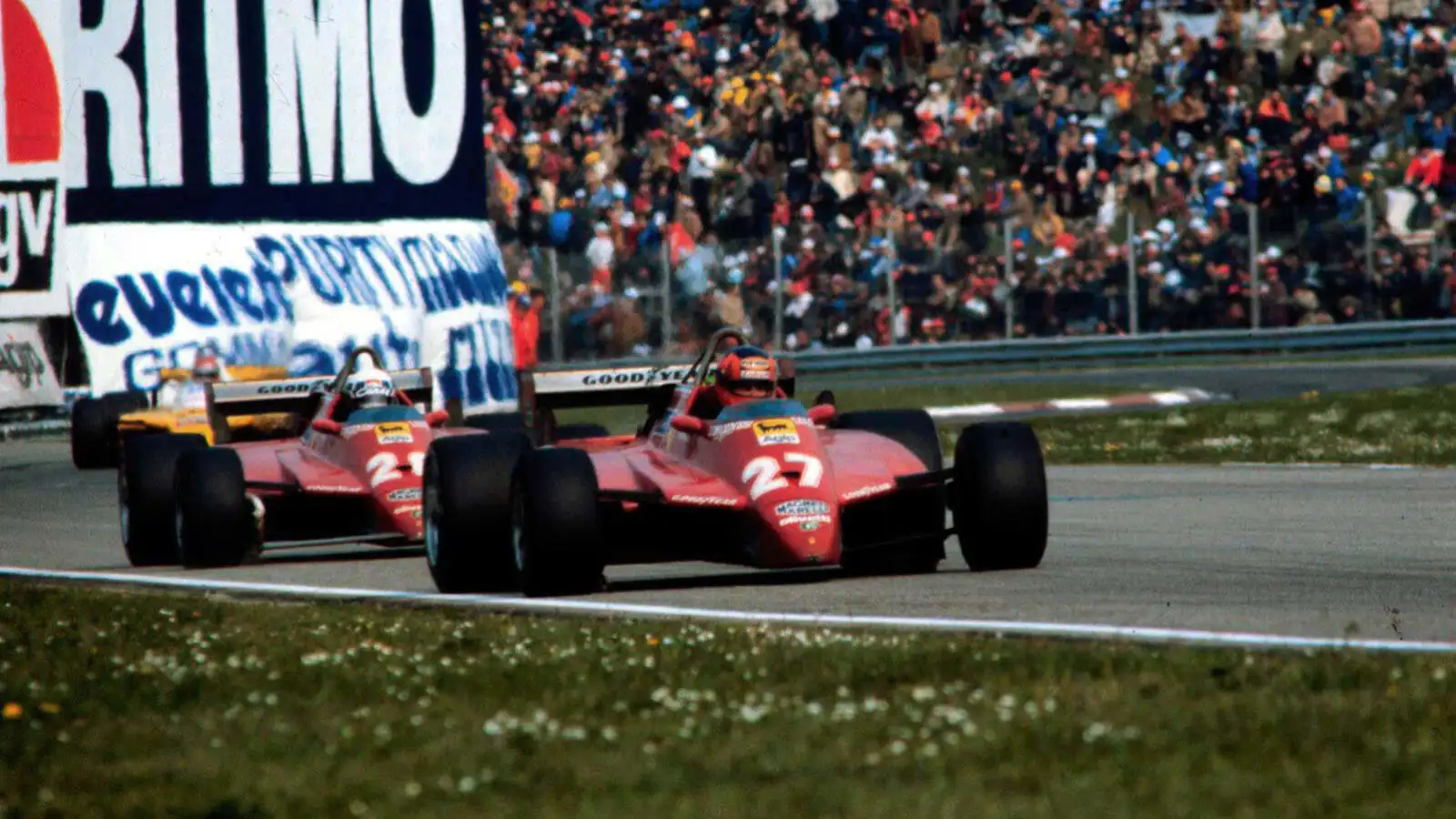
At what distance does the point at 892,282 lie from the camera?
86.6ft

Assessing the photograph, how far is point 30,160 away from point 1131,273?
523 inches

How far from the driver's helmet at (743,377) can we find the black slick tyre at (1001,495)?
0.99 m

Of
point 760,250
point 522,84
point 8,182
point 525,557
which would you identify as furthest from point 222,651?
point 522,84

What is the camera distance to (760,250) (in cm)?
2644

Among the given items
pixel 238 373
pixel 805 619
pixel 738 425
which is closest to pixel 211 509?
pixel 738 425

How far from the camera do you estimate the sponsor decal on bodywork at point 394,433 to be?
42.8 ft

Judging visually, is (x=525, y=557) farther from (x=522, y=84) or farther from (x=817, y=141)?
(x=522, y=84)

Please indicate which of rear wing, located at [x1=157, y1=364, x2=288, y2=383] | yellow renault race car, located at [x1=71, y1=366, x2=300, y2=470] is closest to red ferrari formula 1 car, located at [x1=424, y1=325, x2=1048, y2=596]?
yellow renault race car, located at [x1=71, y1=366, x2=300, y2=470]

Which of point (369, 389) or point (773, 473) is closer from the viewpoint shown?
point (773, 473)

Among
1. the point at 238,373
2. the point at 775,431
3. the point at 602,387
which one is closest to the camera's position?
the point at 775,431

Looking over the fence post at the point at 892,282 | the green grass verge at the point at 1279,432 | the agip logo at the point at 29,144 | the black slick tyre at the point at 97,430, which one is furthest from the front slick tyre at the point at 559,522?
the agip logo at the point at 29,144

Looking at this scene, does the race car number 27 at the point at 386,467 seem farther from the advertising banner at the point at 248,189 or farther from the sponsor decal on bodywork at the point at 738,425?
the advertising banner at the point at 248,189

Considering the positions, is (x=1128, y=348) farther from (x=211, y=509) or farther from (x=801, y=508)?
(x=801, y=508)

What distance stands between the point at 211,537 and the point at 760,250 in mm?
14559
